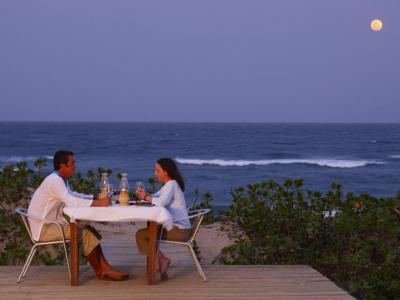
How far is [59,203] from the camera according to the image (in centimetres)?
511

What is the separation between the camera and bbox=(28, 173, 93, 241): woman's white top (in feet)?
16.1

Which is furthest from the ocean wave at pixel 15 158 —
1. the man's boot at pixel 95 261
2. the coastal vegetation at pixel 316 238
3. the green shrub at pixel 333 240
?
the man's boot at pixel 95 261

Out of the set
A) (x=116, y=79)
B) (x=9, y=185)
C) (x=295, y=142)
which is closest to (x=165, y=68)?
(x=116, y=79)

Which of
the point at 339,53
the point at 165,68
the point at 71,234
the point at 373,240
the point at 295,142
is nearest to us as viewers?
the point at 71,234

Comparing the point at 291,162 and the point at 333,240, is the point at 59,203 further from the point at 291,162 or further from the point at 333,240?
the point at 291,162

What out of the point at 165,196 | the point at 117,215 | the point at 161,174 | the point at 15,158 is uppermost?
the point at 161,174

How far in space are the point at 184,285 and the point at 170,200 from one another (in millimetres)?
667

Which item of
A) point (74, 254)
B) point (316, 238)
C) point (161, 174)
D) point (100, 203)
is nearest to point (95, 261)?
point (74, 254)

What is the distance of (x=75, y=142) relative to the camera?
47688mm

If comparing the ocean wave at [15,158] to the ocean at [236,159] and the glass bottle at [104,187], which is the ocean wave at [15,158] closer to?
the ocean at [236,159]

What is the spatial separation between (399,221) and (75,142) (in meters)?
41.9

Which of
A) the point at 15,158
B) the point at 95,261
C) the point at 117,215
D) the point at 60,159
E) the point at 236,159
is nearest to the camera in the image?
the point at 117,215

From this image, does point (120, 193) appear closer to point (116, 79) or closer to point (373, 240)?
point (373, 240)

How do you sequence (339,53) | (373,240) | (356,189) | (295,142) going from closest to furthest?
1. (373,240)
2. (356,189)
3. (339,53)
4. (295,142)
